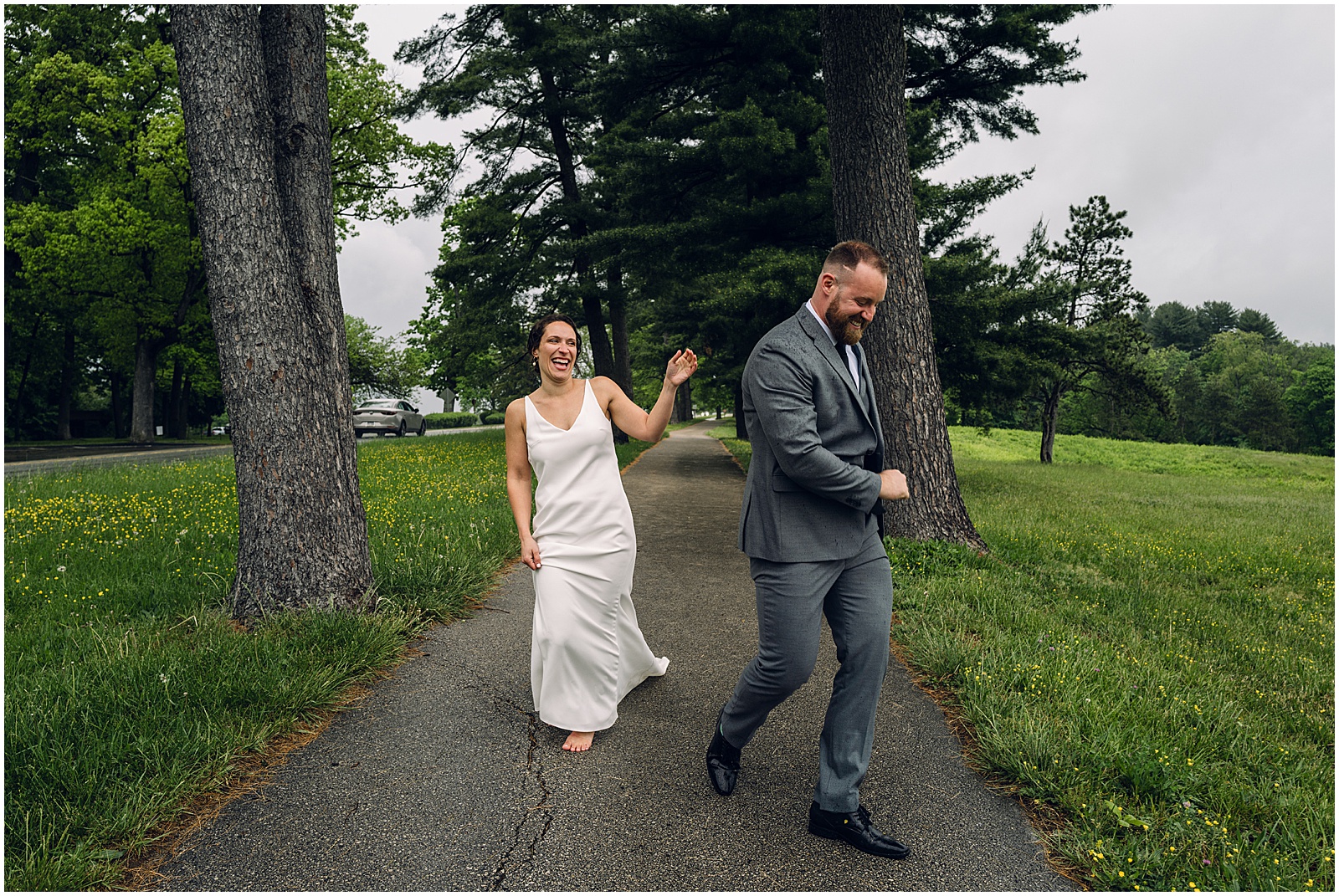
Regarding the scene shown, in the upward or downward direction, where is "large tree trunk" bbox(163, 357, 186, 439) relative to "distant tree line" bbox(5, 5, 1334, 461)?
downward

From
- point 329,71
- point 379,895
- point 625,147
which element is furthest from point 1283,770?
point 329,71

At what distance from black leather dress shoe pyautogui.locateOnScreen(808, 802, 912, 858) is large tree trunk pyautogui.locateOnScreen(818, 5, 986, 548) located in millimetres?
4972

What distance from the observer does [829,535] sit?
265 cm

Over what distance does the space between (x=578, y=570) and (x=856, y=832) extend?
1.63 metres

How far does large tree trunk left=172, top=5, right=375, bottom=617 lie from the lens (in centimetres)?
468

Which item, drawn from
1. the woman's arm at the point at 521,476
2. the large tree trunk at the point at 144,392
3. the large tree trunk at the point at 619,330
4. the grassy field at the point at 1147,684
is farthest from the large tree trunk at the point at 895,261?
the large tree trunk at the point at 144,392

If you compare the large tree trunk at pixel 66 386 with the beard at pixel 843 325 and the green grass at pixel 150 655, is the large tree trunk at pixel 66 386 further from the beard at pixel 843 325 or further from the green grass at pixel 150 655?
the beard at pixel 843 325

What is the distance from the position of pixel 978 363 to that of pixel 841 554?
12495 mm

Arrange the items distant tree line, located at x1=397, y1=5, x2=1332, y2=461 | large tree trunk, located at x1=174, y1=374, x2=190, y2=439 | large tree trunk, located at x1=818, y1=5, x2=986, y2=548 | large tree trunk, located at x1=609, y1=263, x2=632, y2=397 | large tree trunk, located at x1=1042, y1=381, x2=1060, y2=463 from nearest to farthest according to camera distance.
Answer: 1. large tree trunk, located at x1=818, y1=5, x2=986, y2=548
2. distant tree line, located at x1=397, y1=5, x2=1332, y2=461
3. large tree trunk, located at x1=609, y1=263, x2=632, y2=397
4. large tree trunk, located at x1=1042, y1=381, x2=1060, y2=463
5. large tree trunk, located at x1=174, y1=374, x2=190, y2=439

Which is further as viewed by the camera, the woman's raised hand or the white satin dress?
the white satin dress

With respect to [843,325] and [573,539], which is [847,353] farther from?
[573,539]

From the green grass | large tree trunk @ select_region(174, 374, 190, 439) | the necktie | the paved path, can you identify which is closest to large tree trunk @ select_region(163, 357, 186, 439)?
large tree trunk @ select_region(174, 374, 190, 439)

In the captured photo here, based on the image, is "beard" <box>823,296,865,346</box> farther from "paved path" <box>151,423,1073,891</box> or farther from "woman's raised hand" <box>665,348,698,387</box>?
"paved path" <box>151,423,1073,891</box>

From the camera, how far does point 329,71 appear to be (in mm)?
23906
